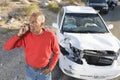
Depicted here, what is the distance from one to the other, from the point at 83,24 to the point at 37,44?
5.44 metres

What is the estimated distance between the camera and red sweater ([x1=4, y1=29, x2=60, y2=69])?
507cm

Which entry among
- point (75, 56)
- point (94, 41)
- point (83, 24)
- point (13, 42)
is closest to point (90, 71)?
point (75, 56)

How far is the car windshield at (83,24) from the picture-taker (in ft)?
33.1

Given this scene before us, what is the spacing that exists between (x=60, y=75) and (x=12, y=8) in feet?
39.1

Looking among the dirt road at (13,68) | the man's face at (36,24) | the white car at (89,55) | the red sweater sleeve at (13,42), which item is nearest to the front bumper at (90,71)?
the white car at (89,55)

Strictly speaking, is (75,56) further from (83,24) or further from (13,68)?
(83,24)

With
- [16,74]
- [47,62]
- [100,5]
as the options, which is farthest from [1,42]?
[100,5]

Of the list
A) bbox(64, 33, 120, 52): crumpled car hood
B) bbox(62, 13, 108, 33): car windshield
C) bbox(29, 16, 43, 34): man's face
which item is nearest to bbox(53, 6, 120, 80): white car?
bbox(64, 33, 120, 52): crumpled car hood

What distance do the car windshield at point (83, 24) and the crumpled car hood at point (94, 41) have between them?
0.45 metres

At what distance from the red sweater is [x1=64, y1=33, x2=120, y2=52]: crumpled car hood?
137 inches

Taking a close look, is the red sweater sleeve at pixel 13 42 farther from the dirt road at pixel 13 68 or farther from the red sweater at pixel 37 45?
the dirt road at pixel 13 68

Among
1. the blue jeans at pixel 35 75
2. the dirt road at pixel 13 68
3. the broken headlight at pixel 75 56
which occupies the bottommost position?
the dirt road at pixel 13 68

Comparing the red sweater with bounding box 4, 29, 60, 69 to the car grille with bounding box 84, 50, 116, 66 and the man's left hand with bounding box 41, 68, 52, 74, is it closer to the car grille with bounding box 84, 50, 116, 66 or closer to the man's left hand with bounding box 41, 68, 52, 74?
the man's left hand with bounding box 41, 68, 52, 74

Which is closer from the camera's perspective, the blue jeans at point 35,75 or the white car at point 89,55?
the blue jeans at point 35,75
